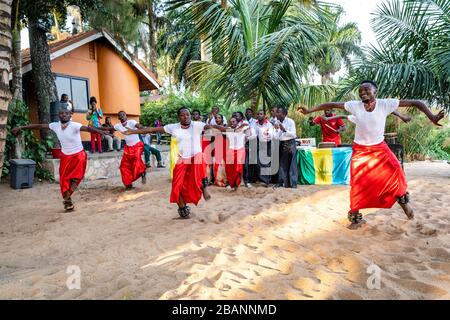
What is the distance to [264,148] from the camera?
308 inches

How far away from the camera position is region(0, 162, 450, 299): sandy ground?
2.69 m

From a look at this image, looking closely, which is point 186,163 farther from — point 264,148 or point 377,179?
point 264,148

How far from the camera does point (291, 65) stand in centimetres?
729

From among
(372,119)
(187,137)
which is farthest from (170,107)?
(372,119)

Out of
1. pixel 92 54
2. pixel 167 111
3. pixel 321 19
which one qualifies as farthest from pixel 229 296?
pixel 167 111

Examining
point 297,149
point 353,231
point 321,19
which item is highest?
point 321,19

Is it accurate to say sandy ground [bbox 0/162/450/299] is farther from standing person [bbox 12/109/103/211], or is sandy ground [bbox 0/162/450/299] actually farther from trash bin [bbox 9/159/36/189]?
trash bin [bbox 9/159/36/189]

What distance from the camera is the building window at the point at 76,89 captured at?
41.2ft

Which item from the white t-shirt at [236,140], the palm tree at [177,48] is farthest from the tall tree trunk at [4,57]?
the palm tree at [177,48]

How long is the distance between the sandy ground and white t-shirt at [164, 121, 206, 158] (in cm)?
99

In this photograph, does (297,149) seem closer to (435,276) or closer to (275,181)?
(275,181)

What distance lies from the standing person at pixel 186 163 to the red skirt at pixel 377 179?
2115 mm

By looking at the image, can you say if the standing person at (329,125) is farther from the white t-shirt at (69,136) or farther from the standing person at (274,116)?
the white t-shirt at (69,136)
